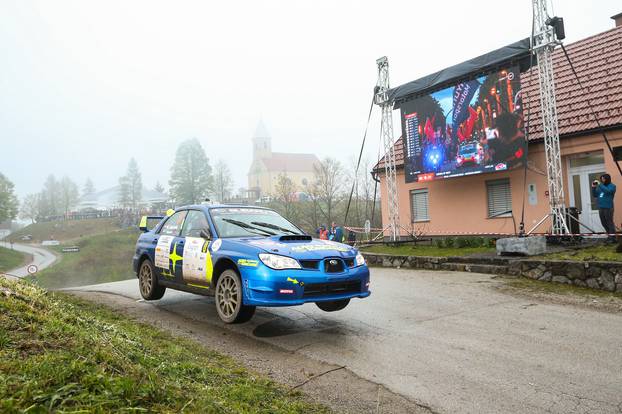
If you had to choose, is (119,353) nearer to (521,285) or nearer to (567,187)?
(521,285)

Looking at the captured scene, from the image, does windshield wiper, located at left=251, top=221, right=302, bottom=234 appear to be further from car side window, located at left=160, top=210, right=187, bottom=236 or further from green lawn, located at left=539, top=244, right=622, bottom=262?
green lawn, located at left=539, top=244, right=622, bottom=262

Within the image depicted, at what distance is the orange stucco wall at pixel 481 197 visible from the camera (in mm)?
13820

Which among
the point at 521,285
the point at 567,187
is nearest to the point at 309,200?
the point at 567,187

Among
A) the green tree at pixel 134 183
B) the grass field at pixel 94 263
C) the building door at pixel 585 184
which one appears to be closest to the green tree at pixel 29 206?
the green tree at pixel 134 183

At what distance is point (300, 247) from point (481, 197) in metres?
12.9

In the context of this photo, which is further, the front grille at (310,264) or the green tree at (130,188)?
the green tree at (130,188)

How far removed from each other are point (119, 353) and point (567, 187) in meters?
15.0

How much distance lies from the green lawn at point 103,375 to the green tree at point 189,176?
8196cm

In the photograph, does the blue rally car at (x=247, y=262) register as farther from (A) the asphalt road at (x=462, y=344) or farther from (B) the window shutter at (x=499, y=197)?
(B) the window shutter at (x=499, y=197)

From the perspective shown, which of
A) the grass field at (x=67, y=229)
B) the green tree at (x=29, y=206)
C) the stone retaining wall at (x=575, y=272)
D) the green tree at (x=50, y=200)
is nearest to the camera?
the stone retaining wall at (x=575, y=272)

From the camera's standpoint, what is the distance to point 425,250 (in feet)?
48.6

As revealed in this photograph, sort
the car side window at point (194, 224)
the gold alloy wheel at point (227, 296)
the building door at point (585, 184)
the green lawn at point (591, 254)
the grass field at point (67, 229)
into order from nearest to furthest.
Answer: the gold alloy wheel at point (227, 296) < the car side window at point (194, 224) < the green lawn at point (591, 254) < the building door at point (585, 184) < the grass field at point (67, 229)

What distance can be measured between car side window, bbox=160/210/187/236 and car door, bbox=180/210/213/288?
21 cm

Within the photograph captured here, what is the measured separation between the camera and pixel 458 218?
17.9 m
